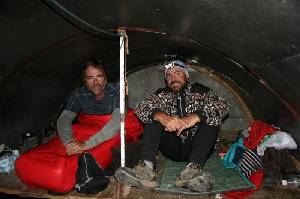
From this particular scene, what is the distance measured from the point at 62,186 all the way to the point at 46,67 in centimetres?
202

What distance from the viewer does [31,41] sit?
4.55 metres

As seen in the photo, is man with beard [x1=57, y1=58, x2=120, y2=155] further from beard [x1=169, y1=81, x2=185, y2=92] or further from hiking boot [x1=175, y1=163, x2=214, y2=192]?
hiking boot [x1=175, y1=163, x2=214, y2=192]

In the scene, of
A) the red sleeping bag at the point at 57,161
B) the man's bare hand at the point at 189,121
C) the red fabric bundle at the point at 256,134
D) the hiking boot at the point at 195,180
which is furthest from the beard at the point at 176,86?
the red fabric bundle at the point at 256,134

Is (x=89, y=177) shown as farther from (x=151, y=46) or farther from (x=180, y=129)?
(x=151, y=46)

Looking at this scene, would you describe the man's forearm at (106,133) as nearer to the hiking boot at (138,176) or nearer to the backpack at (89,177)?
the backpack at (89,177)

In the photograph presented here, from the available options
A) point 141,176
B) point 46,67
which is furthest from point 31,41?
point 141,176

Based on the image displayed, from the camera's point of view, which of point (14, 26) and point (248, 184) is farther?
point (248, 184)

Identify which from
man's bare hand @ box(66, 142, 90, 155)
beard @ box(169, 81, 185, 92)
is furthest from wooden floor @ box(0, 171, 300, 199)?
beard @ box(169, 81, 185, 92)

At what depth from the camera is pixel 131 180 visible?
170 inches

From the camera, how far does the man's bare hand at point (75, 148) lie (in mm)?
5047

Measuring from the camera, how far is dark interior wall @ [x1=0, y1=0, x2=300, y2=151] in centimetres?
343

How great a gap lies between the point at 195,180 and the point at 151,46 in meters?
2.65

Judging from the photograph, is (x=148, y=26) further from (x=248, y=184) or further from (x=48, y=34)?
(x=248, y=184)

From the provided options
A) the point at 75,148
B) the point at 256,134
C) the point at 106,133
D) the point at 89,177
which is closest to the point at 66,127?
the point at 75,148
